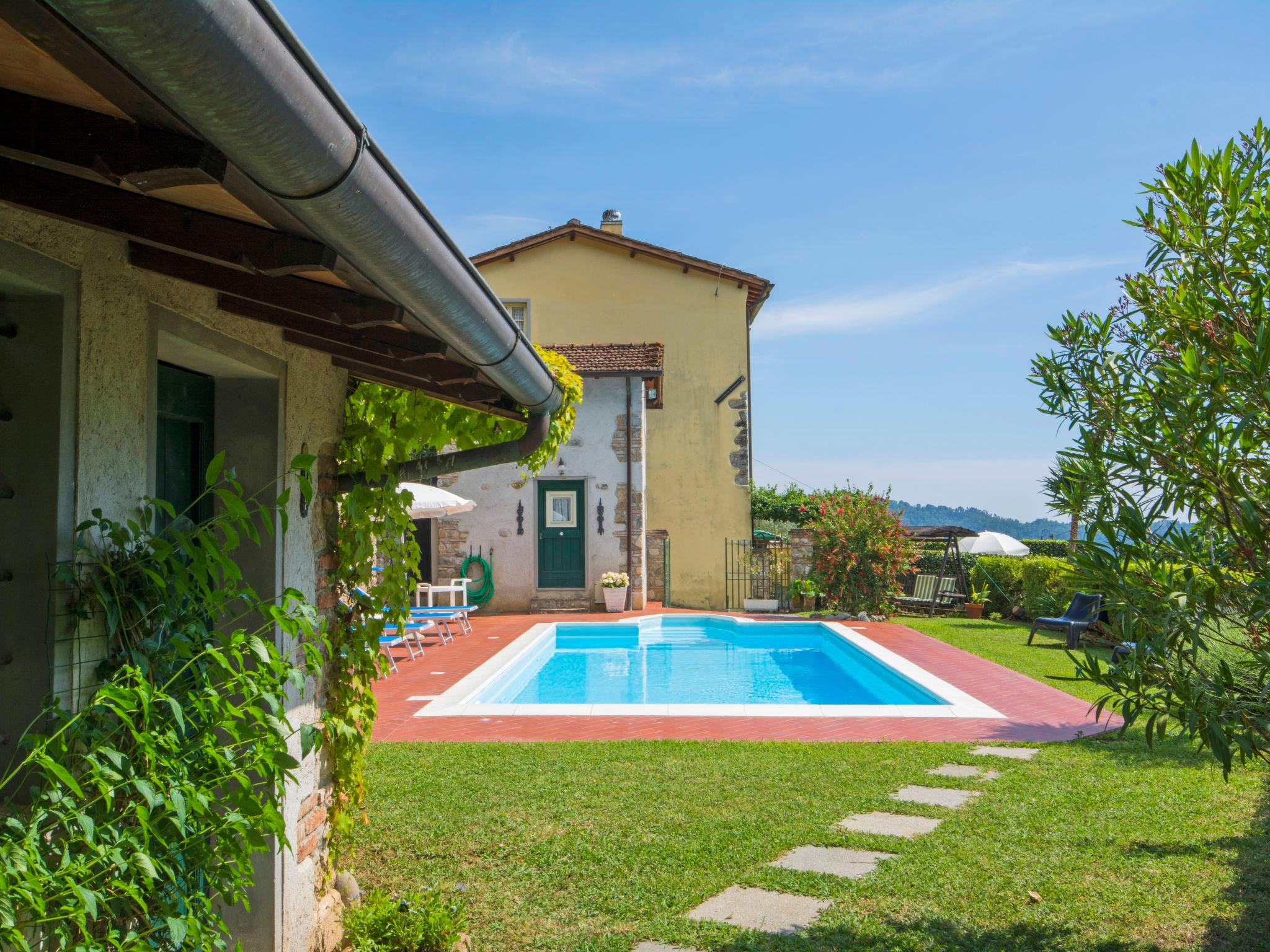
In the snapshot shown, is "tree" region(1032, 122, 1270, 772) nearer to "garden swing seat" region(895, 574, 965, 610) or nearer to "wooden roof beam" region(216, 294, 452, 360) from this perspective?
"wooden roof beam" region(216, 294, 452, 360)

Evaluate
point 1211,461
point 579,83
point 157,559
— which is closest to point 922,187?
point 579,83

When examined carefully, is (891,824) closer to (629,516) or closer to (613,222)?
(629,516)

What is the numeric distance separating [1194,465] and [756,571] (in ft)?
52.3

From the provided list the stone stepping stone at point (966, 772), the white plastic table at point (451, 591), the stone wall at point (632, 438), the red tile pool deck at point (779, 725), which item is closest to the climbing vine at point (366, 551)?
the red tile pool deck at point (779, 725)

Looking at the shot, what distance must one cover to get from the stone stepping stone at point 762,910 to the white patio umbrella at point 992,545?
16353 millimetres

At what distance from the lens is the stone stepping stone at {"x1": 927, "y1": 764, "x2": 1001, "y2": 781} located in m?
6.22

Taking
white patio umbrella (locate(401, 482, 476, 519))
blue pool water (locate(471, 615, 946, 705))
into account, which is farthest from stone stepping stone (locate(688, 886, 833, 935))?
white patio umbrella (locate(401, 482, 476, 519))

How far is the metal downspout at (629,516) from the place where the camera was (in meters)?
16.9

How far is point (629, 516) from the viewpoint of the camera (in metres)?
17.0

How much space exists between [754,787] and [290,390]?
4.02 metres

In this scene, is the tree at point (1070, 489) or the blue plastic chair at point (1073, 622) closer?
the tree at point (1070, 489)

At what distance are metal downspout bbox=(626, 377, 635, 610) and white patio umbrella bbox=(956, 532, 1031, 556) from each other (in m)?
7.36

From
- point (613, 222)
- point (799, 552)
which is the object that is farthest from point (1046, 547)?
point (613, 222)

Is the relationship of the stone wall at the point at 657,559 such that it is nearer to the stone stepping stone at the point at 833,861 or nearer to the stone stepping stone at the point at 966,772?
the stone stepping stone at the point at 966,772
